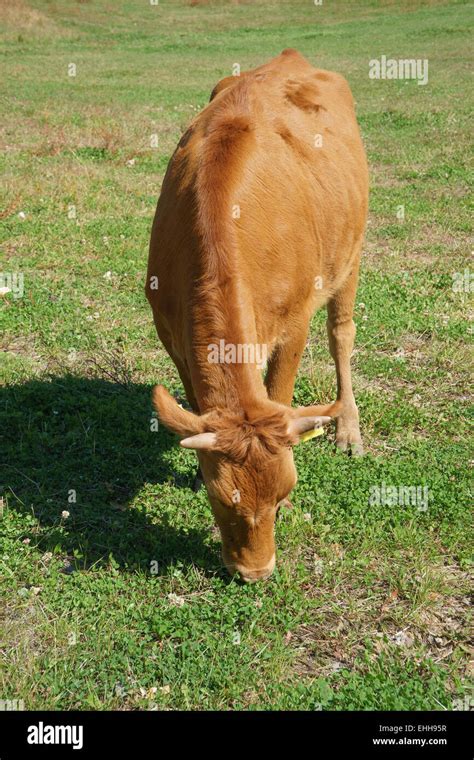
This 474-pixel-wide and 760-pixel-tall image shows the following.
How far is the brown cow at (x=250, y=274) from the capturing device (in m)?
3.51

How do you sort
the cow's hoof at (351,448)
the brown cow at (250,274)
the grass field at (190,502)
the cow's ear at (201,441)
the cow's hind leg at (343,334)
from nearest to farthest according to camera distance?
the cow's ear at (201,441), the brown cow at (250,274), the grass field at (190,502), the cow's hoof at (351,448), the cow's hind leg at (343,334)

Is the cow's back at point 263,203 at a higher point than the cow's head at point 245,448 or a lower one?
higher

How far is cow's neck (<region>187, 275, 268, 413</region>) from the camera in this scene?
359cm

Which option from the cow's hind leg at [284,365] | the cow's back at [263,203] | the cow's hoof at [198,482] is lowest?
the cow's hoof at [198,482]

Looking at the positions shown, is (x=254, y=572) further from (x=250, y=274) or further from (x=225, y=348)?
(x=250, y=274)

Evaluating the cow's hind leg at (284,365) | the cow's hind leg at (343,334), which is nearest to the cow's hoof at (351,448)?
the cow's hind leg at (343,334)

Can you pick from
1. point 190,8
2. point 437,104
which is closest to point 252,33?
point 190,8

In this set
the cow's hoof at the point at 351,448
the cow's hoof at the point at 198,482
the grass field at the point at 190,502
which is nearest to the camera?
the grass field at the point at 190,502

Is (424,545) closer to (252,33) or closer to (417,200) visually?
(417,200)

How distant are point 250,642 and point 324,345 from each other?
391 cm

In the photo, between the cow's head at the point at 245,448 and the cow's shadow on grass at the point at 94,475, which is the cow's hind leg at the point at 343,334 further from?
the cow's head at the point at 245,448

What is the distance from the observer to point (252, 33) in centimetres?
4106

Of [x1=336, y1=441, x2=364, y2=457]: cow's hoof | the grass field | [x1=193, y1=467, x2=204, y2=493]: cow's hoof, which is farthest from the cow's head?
[x1=336, y1=441, x2=364, y2=457]: cow's hoof

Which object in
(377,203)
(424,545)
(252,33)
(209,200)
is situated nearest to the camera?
(209,200)
